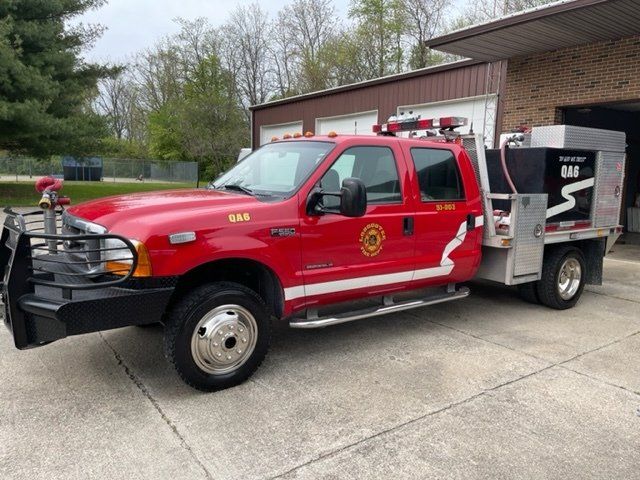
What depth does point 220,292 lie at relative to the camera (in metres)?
3.78

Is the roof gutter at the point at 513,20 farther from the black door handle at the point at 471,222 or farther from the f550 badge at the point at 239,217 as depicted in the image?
the f550 badge at the point at 239,217

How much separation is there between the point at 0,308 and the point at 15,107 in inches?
499

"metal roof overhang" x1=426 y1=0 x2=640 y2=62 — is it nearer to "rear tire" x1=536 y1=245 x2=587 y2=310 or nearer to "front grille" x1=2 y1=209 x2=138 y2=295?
"rear tire" x1=536 y1=245 x2=587 y2=310

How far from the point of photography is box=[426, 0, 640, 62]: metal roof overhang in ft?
26.7

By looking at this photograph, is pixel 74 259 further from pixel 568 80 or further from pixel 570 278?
pixel 568 80

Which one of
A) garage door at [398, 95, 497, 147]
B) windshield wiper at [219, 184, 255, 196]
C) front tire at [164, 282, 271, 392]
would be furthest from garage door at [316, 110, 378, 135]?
front tire at [164, 282, 271, 392]

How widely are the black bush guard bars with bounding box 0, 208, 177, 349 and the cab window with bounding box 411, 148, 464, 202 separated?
101 inches

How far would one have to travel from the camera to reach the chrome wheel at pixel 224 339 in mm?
3748

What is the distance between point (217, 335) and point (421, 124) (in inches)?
131

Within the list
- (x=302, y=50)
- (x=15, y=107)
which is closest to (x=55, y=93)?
(x=15, y=107)

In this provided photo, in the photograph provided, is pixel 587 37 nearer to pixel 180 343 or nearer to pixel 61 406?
pixel 180 343

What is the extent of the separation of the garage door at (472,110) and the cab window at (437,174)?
650 cm

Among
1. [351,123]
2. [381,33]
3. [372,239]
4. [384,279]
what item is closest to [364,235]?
[372,239]

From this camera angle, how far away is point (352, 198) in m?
3.89
